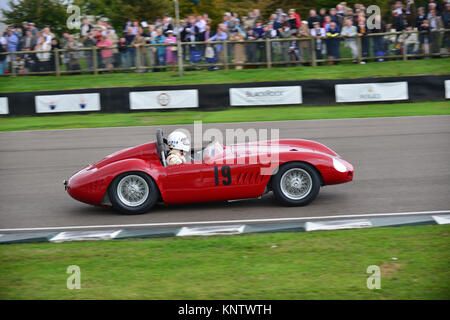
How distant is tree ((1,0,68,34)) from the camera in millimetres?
30344

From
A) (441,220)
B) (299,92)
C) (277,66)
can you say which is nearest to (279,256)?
(441,220)

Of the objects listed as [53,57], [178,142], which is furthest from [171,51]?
[178,142]

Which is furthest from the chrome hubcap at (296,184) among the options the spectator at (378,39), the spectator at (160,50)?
the spectator at (160,50)

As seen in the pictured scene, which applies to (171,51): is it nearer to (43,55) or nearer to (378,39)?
(43,55)

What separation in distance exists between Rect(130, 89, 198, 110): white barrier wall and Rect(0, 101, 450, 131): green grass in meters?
0.25

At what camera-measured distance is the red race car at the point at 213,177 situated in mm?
7449

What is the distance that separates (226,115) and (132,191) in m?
9.68

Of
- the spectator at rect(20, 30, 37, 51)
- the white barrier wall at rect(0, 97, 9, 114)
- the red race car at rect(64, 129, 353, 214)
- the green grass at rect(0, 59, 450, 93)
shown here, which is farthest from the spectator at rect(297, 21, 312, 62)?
the red race car at rect(64, 129, 353, 214)

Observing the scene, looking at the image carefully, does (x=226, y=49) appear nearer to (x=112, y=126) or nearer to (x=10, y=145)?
(x=112, y=126)

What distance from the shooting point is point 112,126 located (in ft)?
53.5

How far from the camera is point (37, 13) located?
3028 centimetres

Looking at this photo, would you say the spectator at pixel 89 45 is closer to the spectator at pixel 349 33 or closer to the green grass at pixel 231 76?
the green grass at pixel 231 76

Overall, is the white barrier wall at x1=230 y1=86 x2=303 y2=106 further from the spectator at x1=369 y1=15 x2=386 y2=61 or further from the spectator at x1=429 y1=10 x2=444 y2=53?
the spectator at x1=429 y1=10 x2=444 y2=53

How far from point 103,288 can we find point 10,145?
33.5 feet
